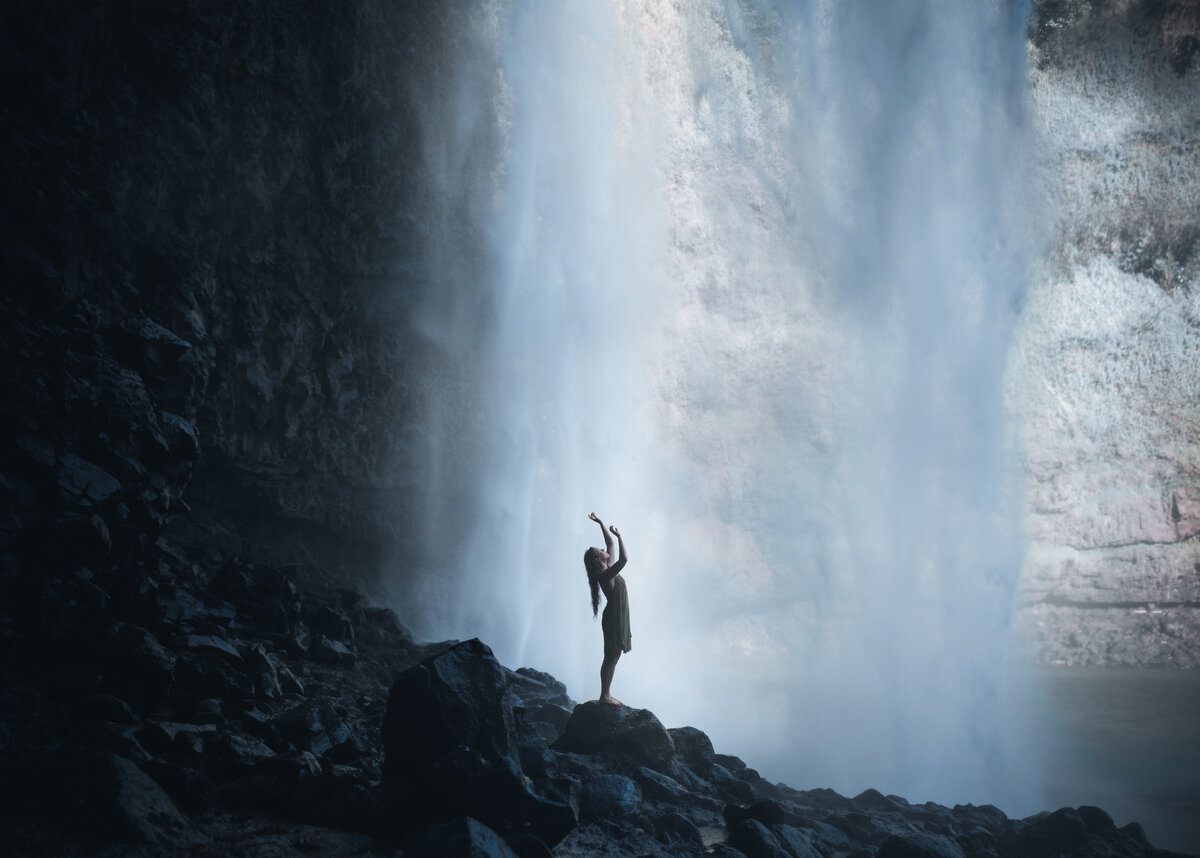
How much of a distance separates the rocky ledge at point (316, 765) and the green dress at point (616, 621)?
0.63m

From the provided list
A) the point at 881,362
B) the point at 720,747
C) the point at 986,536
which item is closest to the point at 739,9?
the point at 881,362

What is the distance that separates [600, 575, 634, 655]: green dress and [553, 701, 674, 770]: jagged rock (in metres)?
0.61

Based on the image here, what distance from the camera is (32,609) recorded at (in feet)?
19.2

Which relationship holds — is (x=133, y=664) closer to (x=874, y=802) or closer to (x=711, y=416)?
(x=874, y=802)

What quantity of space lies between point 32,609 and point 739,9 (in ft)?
99.6

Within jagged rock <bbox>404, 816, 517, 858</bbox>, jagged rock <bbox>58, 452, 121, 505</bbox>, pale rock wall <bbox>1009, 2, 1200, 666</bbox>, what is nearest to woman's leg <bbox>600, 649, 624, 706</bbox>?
jagged rock <bbox>404, 816, 517, 858</bbox>

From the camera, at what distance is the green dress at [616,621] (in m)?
7.60

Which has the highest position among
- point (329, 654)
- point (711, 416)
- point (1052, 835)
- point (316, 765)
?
point (711, 416)

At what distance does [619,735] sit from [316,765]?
3.38 metres

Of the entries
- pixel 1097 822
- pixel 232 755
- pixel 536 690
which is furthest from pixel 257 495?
pixel 1097 822

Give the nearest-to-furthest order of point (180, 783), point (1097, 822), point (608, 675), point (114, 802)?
point (114, 802) → point (180, 783) → point (608, 675) → point (1097, 822)

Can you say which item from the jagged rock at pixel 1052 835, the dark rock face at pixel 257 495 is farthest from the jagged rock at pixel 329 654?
the jagged rock at pixel 1052 835

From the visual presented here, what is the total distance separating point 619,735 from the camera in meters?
7.17

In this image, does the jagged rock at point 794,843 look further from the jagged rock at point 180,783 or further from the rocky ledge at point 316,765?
the jagged rock at point 180,783
